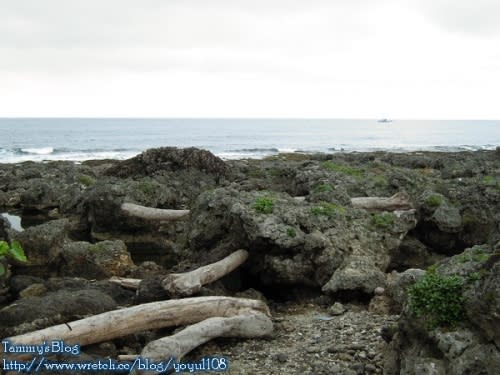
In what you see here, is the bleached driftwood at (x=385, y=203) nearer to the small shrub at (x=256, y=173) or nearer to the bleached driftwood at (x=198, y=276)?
the bleached driftwood at (x=198, y=276)

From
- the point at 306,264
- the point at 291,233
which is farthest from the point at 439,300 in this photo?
the point at 291,233

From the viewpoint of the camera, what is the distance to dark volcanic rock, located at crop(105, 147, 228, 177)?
81.7ft

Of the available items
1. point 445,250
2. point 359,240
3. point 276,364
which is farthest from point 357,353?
point 445,250

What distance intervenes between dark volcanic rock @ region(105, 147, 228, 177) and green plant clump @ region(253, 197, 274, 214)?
13046mm

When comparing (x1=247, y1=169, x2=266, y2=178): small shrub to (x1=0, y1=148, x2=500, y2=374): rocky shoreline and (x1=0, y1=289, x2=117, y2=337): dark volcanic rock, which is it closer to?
(x1=0, y1=148, x2=500, y2=374): rocky shoreline

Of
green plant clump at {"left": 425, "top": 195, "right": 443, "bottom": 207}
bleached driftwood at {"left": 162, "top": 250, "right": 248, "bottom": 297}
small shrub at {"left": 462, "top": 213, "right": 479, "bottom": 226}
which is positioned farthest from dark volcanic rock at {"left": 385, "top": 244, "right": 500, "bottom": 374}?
small shrub at {"left": 462, "top": 213, "right": 479, "bottom": 226}

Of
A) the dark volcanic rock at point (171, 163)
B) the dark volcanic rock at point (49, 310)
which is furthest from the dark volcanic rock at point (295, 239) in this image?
the dark volcanic rock at point (171, 163)

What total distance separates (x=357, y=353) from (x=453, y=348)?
208cm

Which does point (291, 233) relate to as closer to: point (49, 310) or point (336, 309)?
point (336, 309)

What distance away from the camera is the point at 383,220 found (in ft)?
44.3

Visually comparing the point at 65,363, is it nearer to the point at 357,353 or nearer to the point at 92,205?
the point at 357,353

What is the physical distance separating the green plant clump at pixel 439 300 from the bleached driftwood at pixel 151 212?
37.1 feet

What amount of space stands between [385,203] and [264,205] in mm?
5793

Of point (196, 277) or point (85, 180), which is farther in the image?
point (85, 180)
